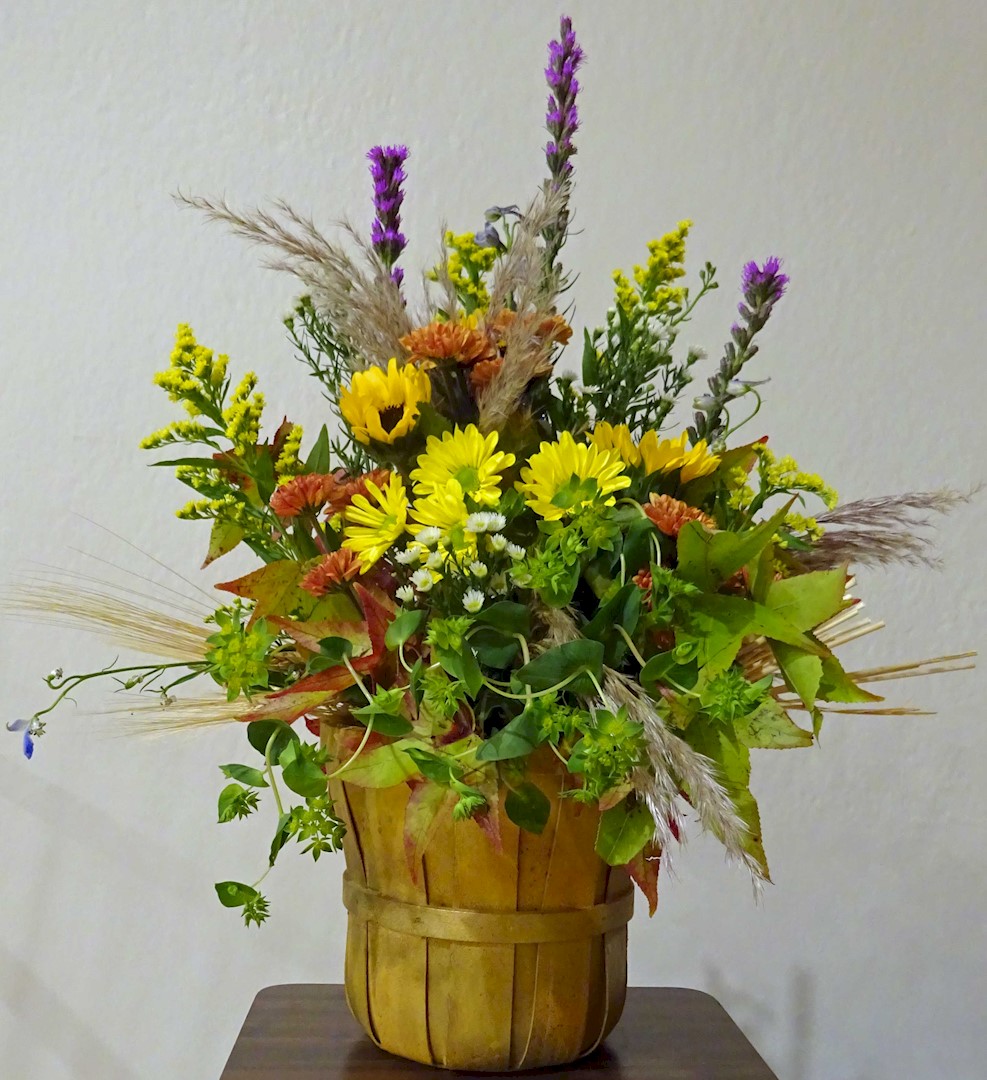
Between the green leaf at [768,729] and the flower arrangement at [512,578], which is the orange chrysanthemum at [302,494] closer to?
the flower arrangement at [512,578]

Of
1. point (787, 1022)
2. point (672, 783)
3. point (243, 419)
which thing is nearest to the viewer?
point (672, 783)

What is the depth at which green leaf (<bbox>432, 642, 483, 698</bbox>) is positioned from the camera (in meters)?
0.50

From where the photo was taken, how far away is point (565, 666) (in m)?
0.50

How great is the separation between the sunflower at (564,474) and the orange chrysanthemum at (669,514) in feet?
0.07

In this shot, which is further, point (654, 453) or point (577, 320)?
point (577, 320)

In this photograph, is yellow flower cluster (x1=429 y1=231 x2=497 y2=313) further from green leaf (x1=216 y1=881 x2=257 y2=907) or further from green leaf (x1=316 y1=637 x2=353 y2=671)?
green leaf (x1=216 y1=881 x2=257 y2=907)

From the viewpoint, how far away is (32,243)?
1057 mm

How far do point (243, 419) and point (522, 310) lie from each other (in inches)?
6.6

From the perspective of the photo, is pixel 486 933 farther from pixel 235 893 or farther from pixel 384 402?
pixel 384 402

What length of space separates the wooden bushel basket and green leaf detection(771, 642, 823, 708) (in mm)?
124

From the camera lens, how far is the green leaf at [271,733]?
557mm

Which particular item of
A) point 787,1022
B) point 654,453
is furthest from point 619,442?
point 787,1022

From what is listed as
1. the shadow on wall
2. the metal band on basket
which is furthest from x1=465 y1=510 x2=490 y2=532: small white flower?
the shadow on wall

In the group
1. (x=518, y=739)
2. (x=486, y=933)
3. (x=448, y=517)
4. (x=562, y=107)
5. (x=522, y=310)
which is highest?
(x=562, y=107)
